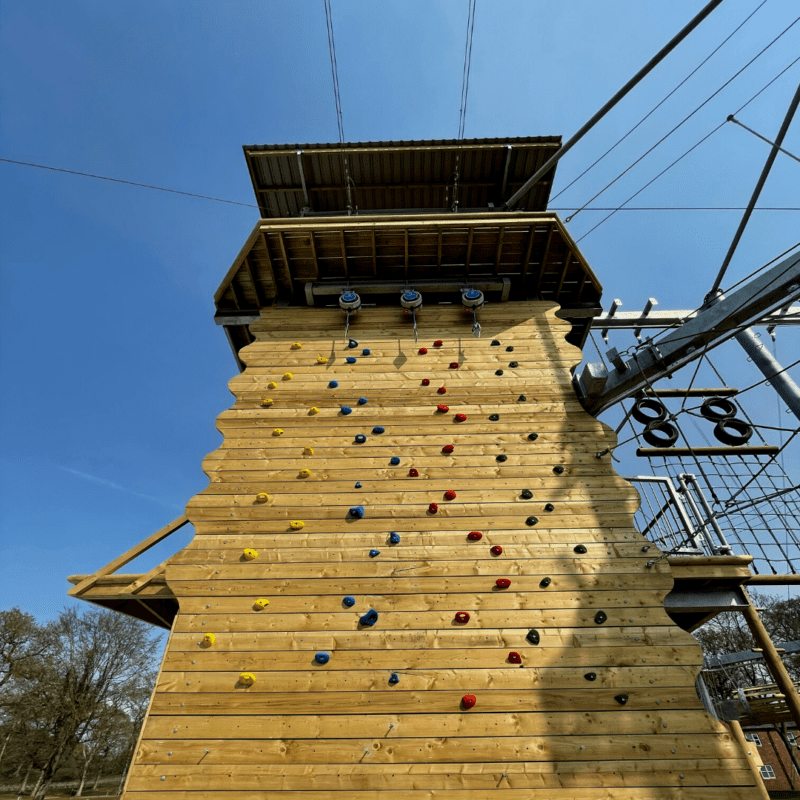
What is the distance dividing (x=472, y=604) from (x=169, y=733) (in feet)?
10.2

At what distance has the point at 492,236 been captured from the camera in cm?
821

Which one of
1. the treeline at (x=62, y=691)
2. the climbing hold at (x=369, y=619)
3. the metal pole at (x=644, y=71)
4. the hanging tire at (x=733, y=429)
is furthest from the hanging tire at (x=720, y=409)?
the treeline at (x=62, y=691)

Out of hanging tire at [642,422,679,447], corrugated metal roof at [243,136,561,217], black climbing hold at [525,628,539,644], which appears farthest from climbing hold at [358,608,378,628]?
corrugated metal roof at [243,136,561,217]

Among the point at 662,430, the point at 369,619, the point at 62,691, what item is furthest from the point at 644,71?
the point at 62,691

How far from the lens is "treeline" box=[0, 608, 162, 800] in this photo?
829 inches

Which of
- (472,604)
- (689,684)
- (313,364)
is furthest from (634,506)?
(313,364)

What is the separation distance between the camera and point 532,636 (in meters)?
4.71

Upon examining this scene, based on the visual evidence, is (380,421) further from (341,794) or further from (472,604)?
(341,794)

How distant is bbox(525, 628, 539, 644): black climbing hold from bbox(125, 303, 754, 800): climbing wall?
7cm

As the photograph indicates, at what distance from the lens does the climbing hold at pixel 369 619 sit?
4.81 meters

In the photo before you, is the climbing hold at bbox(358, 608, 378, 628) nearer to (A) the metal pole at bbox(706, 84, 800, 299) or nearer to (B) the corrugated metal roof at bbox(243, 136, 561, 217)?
(A) the metal pole at bbox(706, 84, 800, 299)

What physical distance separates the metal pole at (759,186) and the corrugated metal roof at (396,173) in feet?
17.2

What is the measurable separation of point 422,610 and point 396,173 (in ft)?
28.6

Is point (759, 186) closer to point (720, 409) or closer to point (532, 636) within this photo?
point (720, 409)
